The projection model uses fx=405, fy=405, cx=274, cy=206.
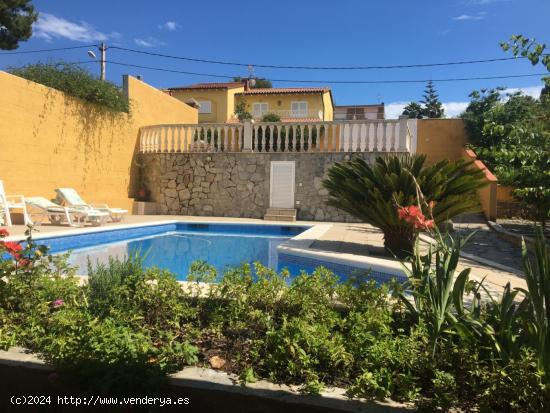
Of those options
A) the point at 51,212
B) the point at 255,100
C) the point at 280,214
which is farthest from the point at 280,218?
the point at 255,100

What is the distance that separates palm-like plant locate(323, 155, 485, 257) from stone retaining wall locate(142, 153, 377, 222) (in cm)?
702

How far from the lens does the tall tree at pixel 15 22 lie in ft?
54.7

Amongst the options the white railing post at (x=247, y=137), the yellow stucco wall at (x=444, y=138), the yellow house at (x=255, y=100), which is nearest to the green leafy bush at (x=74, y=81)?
the white railing post at (x=247, y=137)

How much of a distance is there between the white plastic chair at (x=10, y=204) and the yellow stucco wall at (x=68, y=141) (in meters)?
0.30

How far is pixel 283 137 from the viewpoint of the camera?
14.5 metres

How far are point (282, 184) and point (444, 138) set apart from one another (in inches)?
357

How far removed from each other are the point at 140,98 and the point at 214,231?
20.8ft

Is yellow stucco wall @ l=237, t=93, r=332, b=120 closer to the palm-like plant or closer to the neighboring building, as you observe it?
the neighboring building

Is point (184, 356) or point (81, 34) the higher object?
point (81, 34)

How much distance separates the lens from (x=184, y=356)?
7.49 feet

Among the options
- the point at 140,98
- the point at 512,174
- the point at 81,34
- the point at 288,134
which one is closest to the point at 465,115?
the point at 288,134

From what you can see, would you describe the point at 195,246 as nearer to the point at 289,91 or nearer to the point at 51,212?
the point at 51,212

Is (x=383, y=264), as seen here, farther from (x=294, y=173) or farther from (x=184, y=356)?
(x=294, y=173)

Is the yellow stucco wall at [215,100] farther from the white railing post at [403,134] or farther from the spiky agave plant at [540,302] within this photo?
the spiky agave plant at [540,302]
